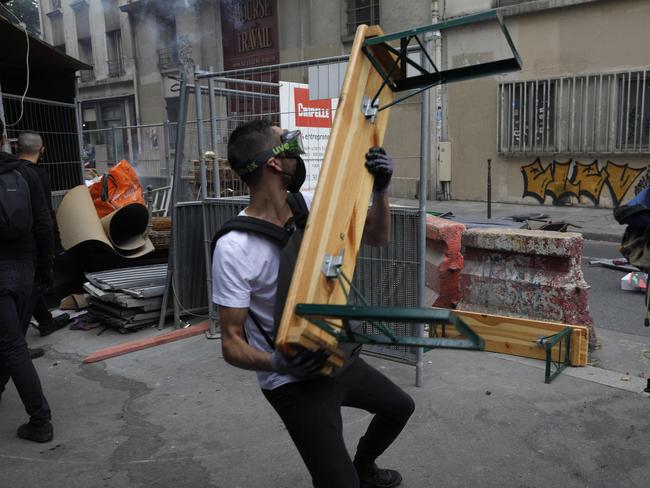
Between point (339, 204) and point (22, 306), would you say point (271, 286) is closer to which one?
point (339, 204)

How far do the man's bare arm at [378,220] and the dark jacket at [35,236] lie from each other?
229cm

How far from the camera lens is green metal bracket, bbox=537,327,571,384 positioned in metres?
4.23

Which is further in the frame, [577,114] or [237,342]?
[577,114]

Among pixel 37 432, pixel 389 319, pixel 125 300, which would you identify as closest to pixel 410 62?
pixel 389 319

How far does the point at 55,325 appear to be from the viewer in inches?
236

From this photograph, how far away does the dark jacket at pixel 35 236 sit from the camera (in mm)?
3637

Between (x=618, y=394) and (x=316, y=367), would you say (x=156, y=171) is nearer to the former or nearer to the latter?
(x=618, y=394)

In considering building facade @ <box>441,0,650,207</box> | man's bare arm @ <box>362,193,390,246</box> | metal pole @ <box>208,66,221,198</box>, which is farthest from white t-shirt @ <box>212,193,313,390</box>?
building facade @ <box>441,0,650,207</box>

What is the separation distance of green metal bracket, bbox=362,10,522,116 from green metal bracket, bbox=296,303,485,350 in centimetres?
93

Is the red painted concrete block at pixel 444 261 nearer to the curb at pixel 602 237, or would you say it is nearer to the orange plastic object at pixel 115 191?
the orange plastic object at pixel 115 191

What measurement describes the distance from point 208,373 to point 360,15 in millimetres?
16062

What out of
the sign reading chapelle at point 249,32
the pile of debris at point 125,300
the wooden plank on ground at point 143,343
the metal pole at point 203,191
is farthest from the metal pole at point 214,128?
the sign reading chapelle at point 249,32

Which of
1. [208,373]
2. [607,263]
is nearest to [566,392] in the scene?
[208,373]

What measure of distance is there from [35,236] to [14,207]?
0.35 meters
